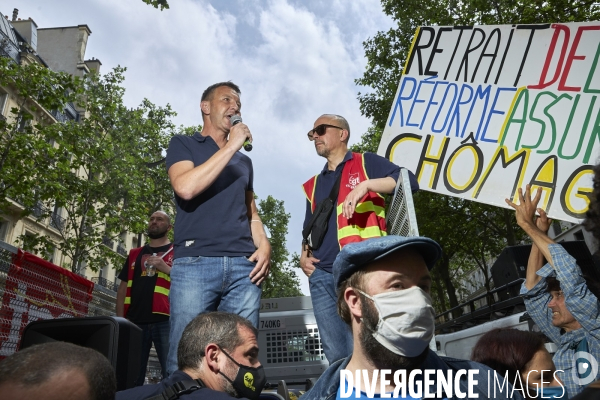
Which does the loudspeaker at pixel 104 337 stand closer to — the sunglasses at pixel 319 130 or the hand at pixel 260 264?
the hand at pixel 260 264

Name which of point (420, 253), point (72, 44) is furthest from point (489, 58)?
point (72, 44)

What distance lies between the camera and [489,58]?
456 cm

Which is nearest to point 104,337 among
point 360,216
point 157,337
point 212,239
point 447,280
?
point 212,239

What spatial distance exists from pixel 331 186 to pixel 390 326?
81.0 inches

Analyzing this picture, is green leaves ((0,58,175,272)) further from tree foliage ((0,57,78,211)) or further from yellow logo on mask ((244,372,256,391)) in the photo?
yellow logo on mask ((244,372,256,391))

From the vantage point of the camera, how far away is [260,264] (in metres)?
2.93

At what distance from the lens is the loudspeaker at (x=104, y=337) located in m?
2.77

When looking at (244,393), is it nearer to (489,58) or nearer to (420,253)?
(420,253)

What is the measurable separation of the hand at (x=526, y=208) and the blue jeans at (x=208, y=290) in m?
1.78

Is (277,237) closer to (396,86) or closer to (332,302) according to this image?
(396,86)

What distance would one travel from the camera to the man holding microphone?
2.77m

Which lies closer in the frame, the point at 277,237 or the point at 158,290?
the point at 158,290

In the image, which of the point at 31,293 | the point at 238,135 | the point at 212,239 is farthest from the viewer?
the point at 31,293

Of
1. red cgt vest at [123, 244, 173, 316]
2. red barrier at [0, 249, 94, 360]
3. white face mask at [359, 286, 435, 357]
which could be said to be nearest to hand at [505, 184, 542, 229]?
white face mask at [359, 286, 435, 357]
